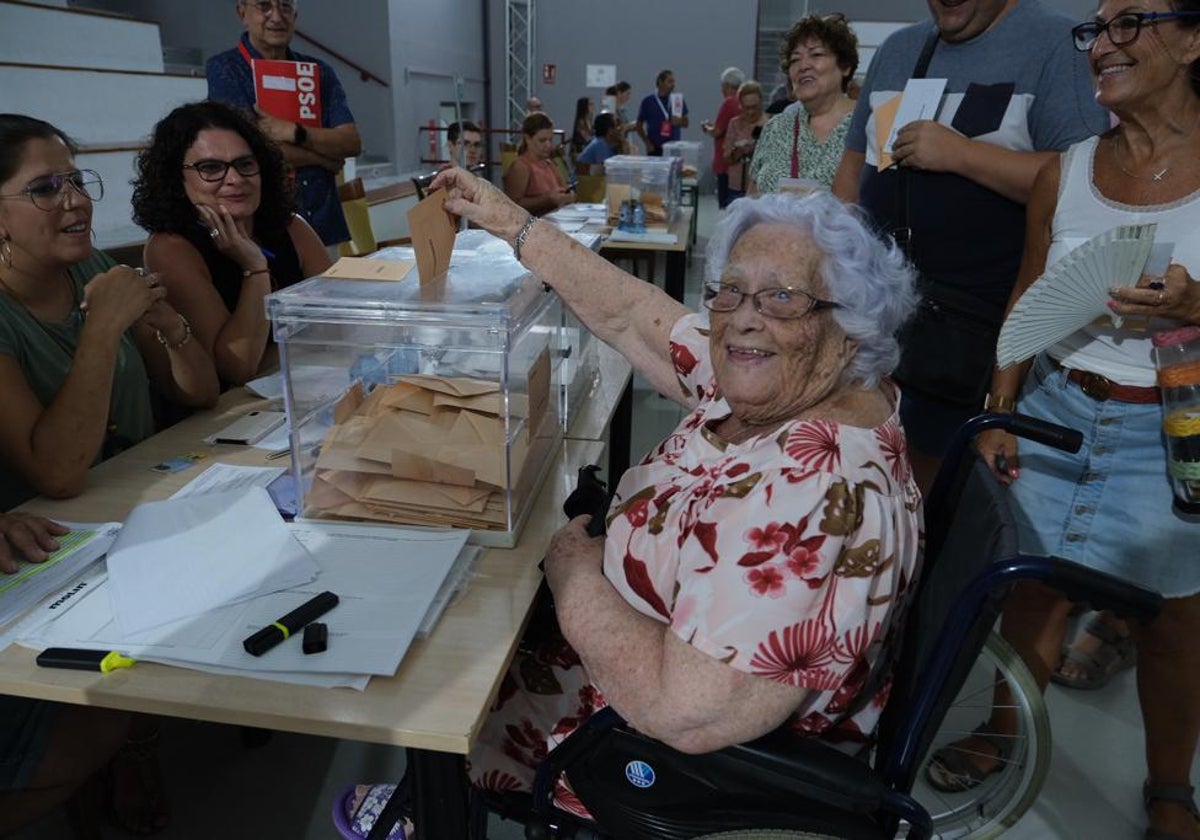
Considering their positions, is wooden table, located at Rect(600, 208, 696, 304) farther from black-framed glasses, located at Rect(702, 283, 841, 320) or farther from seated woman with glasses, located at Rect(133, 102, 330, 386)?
black-framed glasses, located at Rect(702, 283, 841, 320)

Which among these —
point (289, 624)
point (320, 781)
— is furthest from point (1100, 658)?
point (289, 624)

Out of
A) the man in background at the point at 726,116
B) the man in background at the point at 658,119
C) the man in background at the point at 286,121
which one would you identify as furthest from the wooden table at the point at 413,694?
the man in background at the point at 658,119

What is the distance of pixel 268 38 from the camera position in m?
2.83

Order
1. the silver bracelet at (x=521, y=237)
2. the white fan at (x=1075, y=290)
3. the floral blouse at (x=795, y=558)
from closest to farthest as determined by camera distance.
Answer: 1. the floral blouse at (x=795, y=558)
2. the white fan at (x=1075, y=290)
3. the silver bracelet at (x=521, y=237)

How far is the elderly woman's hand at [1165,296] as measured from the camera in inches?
47.0

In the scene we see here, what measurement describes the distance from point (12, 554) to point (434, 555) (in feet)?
1.85

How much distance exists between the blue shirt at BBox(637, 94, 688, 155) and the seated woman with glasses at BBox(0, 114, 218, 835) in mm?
8914

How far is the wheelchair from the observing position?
0.86 m

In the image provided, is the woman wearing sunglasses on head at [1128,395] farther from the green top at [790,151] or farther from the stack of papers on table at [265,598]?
the green top at [790,151]

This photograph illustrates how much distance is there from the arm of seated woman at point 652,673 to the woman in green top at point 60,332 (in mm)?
831

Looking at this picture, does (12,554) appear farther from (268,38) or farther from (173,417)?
(268,38)

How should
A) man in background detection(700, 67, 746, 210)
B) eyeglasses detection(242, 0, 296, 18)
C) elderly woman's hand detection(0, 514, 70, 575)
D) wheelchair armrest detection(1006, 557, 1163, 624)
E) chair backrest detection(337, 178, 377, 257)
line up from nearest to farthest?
wheelchair armrest detection(1006, 557, 1163, 624), elderly woman's hand detection(0, 514, 70, 575), eyeglasses detection(242, 0, 296, 18), chair backrest detection(337, 178, 377, 257), man in background detection(700, 67, 746, 210)

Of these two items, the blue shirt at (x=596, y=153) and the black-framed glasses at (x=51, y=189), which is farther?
the blue shirt at (x=596, y=153)

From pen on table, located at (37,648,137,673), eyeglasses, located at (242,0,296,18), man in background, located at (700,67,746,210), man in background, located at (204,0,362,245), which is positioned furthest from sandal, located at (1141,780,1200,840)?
man in background, located at (700,67,746,210)
